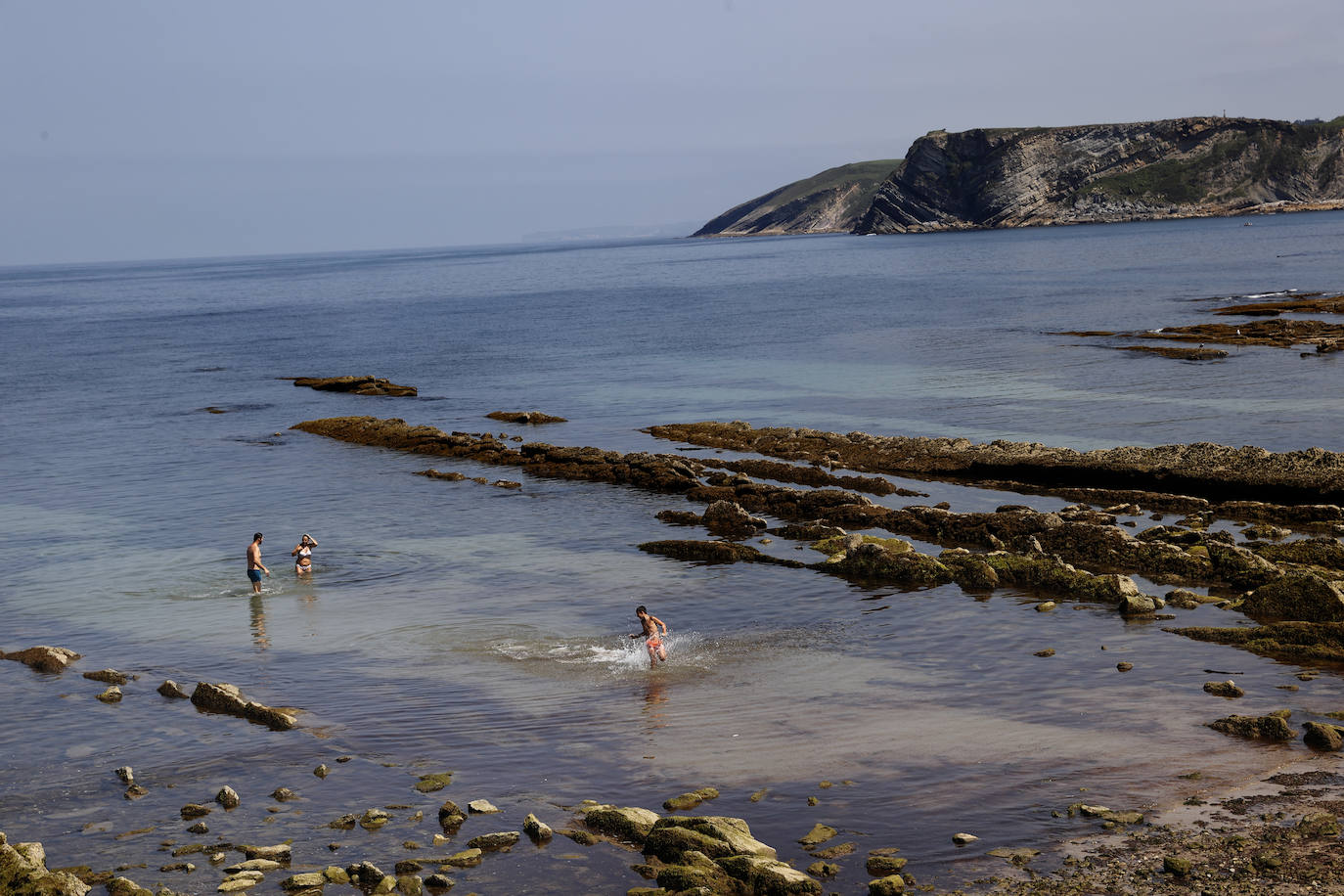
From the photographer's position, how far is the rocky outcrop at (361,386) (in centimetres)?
6406

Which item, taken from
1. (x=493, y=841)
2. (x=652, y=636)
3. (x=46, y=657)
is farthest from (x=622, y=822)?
(x=46, y=657)

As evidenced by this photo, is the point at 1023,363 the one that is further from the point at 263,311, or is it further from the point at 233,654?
the point at 263,311

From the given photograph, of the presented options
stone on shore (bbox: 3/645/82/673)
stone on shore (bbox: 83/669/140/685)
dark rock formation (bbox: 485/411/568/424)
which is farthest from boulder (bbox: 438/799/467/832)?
dark rock formation (bbox: 485/411/568/424)

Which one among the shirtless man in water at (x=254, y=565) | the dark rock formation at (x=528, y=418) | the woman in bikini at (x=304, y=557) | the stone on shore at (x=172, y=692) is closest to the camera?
the stone on shore at (x=172, y=692)

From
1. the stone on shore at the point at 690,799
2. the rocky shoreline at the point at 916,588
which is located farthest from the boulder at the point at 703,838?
the stone on shore at the point at 690,799

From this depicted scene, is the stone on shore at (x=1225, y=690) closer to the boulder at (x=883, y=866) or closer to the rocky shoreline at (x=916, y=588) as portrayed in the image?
the rocky shoreline at (x=916, y=588)

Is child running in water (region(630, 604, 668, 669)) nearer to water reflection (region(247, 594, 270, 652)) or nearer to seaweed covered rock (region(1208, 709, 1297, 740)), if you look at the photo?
water reflection (region(247, 594, 270, 652))

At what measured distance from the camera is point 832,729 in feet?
57.3

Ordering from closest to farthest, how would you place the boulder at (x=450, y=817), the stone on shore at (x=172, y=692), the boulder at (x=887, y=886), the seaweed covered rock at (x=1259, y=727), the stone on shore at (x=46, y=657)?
the boulder at (x=887, y=886) < the boulder at (x=450, y=817) < the seaweed covered rock at (x=1259, y=727) < the stone on shore at (x=172, y=692) < the stone on shore at (x=46, y=657)

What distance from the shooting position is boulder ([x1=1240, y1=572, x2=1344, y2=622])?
21.0 metres

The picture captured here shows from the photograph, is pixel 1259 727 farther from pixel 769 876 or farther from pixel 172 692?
pixel 172 692

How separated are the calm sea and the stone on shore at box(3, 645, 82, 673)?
→ 0.45 m

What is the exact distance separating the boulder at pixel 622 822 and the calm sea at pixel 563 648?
0.47m

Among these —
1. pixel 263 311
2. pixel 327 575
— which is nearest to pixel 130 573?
pixel 327 575
